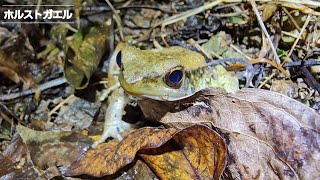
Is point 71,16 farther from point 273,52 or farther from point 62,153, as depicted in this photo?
point 273,52

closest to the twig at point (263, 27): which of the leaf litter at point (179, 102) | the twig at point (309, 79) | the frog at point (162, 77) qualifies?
the leaf litter at point (179, 102)

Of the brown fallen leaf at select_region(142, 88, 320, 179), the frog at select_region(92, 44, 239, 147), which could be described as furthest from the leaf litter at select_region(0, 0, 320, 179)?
the frog at select_region(92, 44, 239, 147)

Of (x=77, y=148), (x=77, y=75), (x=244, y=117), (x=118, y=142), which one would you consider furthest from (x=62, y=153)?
(x=244, y=117)

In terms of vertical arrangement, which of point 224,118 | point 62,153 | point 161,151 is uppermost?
point 224,118

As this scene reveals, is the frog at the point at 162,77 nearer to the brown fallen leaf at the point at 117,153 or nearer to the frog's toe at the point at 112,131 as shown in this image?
the frog's toe at the point at 112,131

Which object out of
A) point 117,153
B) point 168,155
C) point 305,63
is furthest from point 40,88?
point 305,63

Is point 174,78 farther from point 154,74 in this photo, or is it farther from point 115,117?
point 115,117

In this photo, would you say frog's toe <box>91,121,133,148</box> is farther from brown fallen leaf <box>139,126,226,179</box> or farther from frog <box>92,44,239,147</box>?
brown fallen leaf <box>139,126,226,179</box>
